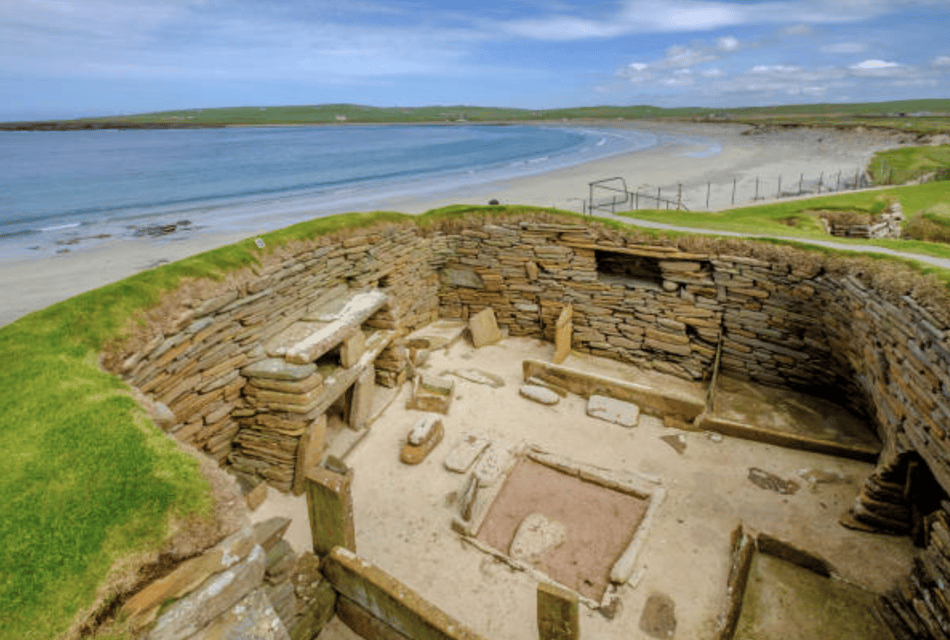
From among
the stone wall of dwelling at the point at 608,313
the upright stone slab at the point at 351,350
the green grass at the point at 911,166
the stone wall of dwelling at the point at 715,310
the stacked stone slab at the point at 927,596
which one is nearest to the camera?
the stacked stone slab at the point at 927,596

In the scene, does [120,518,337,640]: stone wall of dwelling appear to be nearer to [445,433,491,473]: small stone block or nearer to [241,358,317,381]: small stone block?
[241,358,317,381]: small stone block

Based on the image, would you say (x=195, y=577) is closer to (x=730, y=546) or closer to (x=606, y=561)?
(x=606, y=561)

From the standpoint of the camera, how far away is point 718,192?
36.3 m

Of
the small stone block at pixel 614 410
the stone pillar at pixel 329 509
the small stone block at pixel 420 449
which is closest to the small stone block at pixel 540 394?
the small stone block at pixel 614 410

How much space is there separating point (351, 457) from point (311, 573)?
354 cm

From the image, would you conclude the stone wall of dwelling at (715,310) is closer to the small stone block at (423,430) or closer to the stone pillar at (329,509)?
the small stone block at (423,430)

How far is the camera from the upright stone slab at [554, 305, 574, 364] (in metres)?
13.9

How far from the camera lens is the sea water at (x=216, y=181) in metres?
31.2

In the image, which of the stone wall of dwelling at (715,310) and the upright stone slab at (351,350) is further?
the upright stone slab at (351,350)

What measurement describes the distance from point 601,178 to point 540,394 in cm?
3681

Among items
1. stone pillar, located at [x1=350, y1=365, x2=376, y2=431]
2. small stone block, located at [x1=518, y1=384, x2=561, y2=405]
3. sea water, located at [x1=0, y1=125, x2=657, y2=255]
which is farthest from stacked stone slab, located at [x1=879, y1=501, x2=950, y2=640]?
sea water, located at [x1=0, y1=125, x2=657, y2=255]

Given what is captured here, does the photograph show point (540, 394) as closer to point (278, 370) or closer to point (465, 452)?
point (465, 452)

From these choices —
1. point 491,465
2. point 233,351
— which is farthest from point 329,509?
point 233,351

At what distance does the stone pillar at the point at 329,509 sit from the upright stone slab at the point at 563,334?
8.43 m
